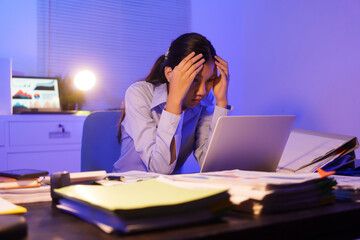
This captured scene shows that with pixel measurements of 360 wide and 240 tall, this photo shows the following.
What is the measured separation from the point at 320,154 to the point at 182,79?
579 mm

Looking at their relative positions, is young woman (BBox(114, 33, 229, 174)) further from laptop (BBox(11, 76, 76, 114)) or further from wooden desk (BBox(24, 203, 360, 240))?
laptop (BBox(11, 76, 76, 114))

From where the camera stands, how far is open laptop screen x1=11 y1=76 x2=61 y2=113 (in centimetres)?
295

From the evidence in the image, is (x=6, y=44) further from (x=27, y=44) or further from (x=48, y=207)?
(x=48, y=207)

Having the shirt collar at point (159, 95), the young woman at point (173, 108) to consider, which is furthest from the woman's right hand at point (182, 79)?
the shirt collar at point (159, 95)

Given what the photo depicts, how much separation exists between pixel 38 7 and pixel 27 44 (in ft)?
1.14

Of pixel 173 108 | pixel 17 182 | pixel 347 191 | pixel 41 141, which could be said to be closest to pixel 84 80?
pixel 41 141

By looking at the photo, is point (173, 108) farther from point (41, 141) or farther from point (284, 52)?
point (41, 141)

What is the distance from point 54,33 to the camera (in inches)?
129

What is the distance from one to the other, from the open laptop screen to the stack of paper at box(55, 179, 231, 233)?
250cm

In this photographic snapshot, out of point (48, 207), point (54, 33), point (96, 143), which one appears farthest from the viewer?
point (54, 33)

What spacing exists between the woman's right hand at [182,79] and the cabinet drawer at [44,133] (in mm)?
1528

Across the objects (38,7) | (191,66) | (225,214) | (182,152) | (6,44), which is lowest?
(182,152)

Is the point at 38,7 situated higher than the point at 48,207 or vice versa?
the point at 38,7

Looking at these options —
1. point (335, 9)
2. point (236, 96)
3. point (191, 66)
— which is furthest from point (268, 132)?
point (236, 96)
